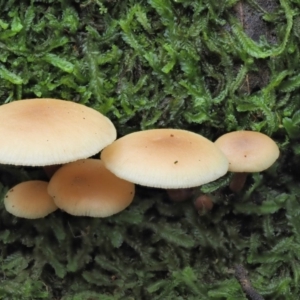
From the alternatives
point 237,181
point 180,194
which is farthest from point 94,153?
point 237,181

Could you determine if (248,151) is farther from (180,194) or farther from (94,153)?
(94,153)

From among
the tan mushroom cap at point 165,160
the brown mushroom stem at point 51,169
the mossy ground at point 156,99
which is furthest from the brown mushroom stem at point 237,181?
the brown mushroom stem at point 51,169

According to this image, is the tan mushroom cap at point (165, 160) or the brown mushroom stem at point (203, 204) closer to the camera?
the tan mushroom cap at point (165, 160)

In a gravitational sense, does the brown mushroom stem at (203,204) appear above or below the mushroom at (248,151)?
below

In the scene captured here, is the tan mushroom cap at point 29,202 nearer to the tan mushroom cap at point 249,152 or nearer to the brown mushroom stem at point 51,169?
the brown mushroom stem at point 51,169

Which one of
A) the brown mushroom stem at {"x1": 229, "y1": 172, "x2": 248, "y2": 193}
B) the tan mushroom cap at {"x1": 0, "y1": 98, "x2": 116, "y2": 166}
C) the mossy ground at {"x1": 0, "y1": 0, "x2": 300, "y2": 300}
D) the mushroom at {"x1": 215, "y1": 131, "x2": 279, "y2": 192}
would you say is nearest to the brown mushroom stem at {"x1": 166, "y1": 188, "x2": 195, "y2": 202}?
the mossy ground at {"x1": 0, "y1": 0, "x2": 300, "y2": 300}

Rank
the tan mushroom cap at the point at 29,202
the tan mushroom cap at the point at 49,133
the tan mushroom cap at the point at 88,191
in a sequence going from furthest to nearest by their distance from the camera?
the tan mushroom cap at the point at 29,202 < the tan mushroom cap at the point at 88,191 < the tan mushroom cap at the point at 49,133

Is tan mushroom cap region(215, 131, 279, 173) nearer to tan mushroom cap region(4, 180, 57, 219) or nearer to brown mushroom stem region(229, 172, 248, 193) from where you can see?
brown mushroom stem region(229, 172, 248, 193)
